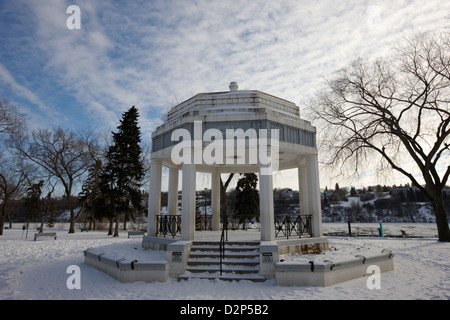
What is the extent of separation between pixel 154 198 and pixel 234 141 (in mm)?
5025

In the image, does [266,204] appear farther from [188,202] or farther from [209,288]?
[209,288]

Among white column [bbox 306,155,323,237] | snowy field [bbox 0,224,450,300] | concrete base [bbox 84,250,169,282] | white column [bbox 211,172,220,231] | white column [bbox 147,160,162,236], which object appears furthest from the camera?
white column [bbox 211,172,220,231]

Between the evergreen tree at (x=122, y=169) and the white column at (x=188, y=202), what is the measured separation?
66.3 feet

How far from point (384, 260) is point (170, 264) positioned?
7.21m

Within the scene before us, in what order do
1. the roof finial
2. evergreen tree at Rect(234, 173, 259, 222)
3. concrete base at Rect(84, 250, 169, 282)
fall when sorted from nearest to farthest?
concrete base at Rect(84, 250, 169, 282), the roof finial, evergreen tree at Rect(234, 173, 259, 222)

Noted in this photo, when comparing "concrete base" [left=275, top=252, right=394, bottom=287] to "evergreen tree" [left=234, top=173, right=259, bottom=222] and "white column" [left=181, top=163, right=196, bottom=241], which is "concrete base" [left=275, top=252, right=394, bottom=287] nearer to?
"white column" [left=181, top=163, right=196, bottom=241]

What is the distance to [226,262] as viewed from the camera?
8.56 m

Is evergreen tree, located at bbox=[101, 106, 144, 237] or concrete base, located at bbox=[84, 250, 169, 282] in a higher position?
evergreen tree, located at bbox=[101, 106, 144, 237]

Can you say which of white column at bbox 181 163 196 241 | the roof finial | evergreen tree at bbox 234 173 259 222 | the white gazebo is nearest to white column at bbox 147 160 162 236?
the white gazebo

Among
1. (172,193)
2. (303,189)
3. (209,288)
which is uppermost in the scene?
(303,189)

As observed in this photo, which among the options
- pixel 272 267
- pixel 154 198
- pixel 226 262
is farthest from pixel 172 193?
pixel 272 267

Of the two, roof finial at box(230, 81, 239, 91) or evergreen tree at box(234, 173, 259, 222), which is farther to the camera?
evergreen tree at box(234, 173, 259, 222)

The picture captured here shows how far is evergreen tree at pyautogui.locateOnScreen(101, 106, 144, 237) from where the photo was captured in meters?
28.2
